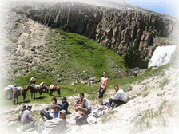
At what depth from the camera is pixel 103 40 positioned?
58.2 meters

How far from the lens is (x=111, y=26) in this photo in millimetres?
58406

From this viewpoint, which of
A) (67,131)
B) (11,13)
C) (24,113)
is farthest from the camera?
(11,13)

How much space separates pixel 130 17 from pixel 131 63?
15697mm

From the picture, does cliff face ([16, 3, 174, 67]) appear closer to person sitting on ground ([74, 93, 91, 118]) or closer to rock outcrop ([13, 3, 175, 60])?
rock outcrop ([13, 3, 175, 60])

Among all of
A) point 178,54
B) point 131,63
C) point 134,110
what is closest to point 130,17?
point 131,63

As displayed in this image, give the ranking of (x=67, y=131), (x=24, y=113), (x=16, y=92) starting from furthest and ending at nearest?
(x=16, y=92), (x=24, y=113), (x=67, y=131)

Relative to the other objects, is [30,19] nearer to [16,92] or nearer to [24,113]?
[16,92]

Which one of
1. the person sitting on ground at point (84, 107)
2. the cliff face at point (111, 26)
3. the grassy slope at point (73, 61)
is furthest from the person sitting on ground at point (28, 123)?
the cliff face at point (111, 26)

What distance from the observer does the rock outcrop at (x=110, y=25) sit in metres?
55.9

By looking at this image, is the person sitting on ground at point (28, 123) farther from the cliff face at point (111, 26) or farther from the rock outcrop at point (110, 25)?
the cliff face at point (111, 26)

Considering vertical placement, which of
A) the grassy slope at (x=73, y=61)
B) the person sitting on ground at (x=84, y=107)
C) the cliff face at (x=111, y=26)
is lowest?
the grassy slope at (x=73, y=61)

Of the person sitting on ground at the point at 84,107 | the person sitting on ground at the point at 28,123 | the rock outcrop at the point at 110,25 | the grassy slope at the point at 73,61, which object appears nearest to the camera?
the person sitting on ground at the point at 28,123

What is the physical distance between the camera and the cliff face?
55969 mm

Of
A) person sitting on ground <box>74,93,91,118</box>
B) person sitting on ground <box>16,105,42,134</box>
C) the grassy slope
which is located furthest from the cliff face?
person sitting on ground <box>74,93,91,118</box>
